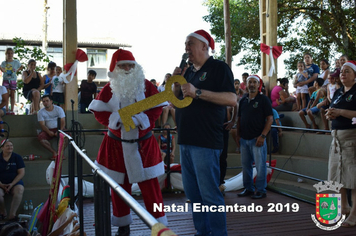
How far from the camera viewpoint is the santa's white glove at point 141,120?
11.3 ft

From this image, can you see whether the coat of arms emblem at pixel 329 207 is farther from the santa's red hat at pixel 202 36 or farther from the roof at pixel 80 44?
the roof at pixel 80 44

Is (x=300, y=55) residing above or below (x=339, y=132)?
above

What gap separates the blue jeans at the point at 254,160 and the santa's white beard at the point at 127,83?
217 cm

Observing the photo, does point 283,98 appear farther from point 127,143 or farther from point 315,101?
point 127,143

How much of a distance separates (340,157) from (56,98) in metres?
6.96

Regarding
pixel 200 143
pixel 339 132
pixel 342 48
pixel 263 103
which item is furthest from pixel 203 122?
pixel 342 48

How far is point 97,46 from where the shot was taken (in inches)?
1150

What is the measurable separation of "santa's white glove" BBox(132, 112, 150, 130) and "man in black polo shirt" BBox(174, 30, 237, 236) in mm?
657

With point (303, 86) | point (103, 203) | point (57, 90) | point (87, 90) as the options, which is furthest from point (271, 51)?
point (103, 203)

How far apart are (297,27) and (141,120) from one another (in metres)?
13.6

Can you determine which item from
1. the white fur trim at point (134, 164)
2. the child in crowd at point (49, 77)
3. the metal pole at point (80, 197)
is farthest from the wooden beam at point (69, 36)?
the metal pole at point (80, 197)

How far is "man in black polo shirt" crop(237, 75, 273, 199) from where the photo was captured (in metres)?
5.15

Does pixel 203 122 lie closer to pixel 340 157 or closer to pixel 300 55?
pixel 340 157

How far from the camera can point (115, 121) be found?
11.3 ft
